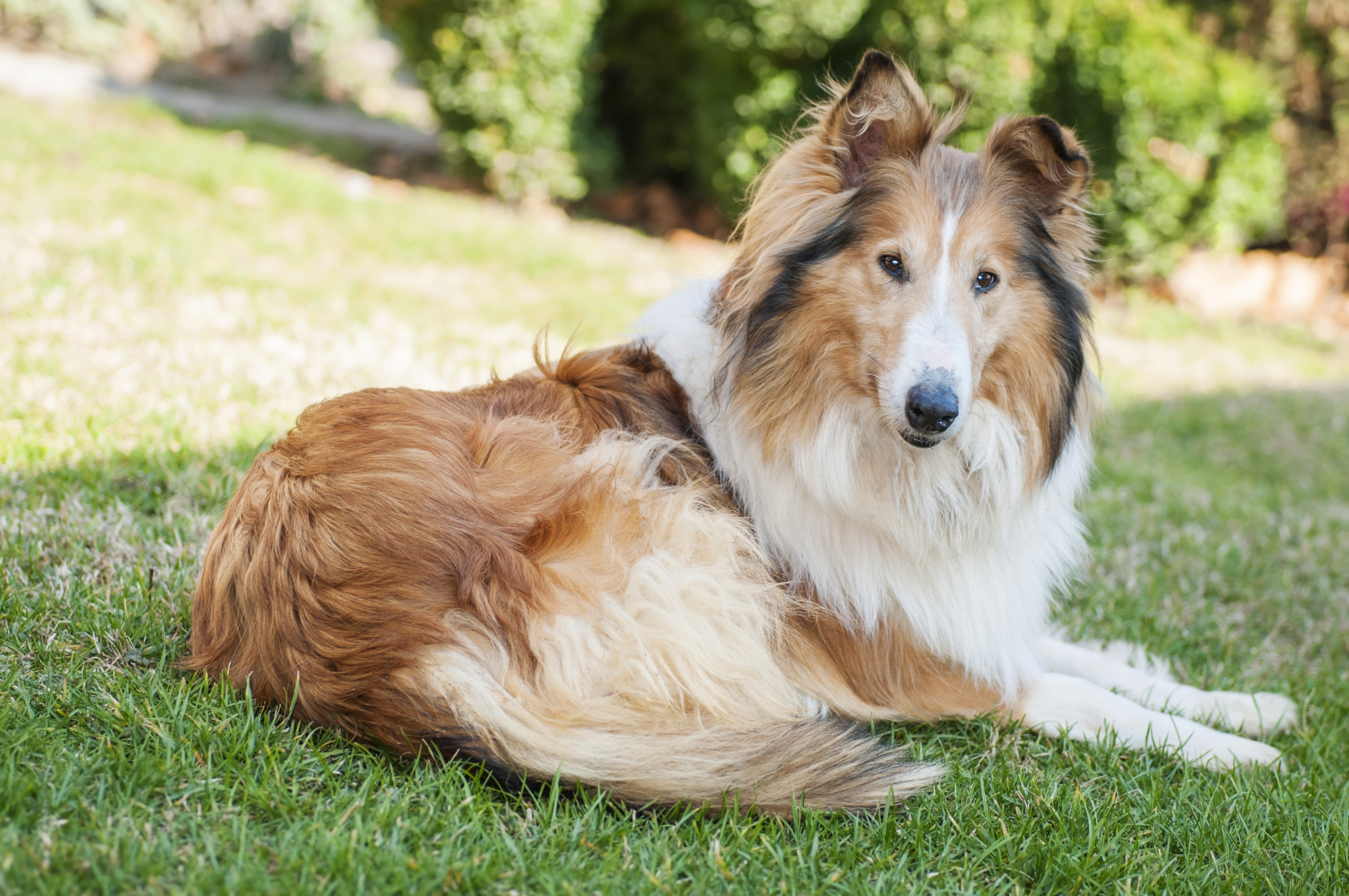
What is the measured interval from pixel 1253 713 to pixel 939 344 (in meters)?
1.79

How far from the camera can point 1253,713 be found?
3.25 metres

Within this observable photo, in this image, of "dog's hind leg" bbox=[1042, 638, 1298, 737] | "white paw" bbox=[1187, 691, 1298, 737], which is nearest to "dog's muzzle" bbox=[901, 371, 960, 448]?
"dog's hind leg" bbox=[1042, 638, 1298, 737]

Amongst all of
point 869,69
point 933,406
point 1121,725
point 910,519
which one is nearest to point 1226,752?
Result: point 1121,725

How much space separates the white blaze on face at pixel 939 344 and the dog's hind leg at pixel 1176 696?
125 centimetres

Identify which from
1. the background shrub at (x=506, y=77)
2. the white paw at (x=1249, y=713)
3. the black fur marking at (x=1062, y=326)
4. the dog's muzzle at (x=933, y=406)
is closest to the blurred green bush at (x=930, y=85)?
the background shrub at (x=506, y=77)

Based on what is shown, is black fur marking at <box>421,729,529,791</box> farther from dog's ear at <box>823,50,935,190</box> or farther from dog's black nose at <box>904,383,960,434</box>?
dog's ear at <box>823,50,935,190</box>

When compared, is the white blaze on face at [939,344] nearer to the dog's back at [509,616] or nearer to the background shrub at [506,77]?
the dog's back at [509,616]

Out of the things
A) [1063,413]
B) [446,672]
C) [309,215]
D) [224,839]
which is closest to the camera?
[224,839]

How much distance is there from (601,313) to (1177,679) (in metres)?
4.66

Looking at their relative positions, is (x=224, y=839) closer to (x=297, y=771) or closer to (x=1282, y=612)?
(x=297, y=771)

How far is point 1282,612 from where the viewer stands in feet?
13.6

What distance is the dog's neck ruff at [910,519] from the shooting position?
2.78 meters

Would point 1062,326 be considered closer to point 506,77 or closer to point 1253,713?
point 1253,713

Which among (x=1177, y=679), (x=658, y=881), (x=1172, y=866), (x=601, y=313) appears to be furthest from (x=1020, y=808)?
(x=601, y=313)
